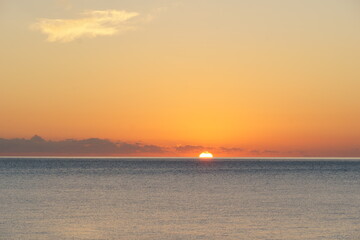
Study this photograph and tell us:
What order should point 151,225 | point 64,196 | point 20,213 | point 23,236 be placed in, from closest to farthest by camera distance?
1. point 23,236
2. point 151,225
3. point 20,213
4. point 64,196

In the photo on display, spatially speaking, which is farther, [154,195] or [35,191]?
[35,191]

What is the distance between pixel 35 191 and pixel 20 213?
23.3m

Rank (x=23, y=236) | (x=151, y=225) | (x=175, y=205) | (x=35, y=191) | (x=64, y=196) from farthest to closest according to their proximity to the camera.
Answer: (x=35, y=191), (x=64, y=196), (x=175, y=205), (x=151, y=225), (x=23, y=236)

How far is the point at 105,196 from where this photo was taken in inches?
2378

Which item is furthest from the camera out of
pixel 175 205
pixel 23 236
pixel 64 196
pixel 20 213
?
pixel 64 196

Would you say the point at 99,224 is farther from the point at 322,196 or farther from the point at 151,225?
the point at 322,196

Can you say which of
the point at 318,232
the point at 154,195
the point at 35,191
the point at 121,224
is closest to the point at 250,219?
the point at 318,232

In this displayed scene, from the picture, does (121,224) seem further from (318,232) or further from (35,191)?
(35,191)

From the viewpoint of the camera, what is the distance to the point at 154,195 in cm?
6125

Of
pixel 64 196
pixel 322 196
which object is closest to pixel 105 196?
pixel 64 196

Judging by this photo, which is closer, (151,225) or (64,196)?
(151,225)

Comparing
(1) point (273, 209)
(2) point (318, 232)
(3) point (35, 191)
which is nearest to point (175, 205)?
(1) point (273, 209)

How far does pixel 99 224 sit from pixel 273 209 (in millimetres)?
15070

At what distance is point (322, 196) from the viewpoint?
62.6 metres
